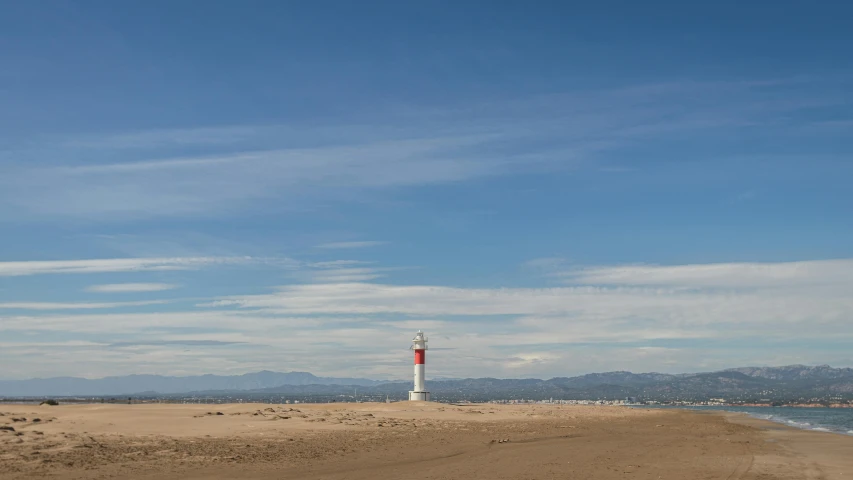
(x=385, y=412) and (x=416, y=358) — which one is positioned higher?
(x=416, y=358)

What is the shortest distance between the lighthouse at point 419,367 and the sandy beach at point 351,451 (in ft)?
137

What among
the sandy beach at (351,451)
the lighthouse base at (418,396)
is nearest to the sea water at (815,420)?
the sandy beach at (351,451)

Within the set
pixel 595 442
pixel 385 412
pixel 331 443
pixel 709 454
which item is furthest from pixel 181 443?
pixel 385 412

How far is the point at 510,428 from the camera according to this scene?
38.8 metres

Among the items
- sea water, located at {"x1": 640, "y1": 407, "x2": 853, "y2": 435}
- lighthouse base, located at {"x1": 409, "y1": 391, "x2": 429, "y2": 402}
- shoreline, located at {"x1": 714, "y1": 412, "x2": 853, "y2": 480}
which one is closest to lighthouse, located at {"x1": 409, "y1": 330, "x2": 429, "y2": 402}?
lighthouse base, located at {"x1": 409, "y1": 391, "x2": 429, "y2": 402}

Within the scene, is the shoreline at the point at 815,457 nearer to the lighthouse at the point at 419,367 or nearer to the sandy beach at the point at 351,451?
the sandy beach at the point at 351,451

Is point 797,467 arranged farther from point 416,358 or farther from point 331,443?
point 416,358

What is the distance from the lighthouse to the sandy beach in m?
41.9

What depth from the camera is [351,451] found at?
24.6 m

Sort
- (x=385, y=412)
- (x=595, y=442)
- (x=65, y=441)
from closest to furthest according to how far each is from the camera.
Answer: (x=65, y=441) < (x=595, y=442) < (x=385, y=412)

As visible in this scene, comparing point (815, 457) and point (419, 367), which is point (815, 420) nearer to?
point (419, 367)

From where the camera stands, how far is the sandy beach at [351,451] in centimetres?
1958

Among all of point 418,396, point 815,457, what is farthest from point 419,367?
point 815,457

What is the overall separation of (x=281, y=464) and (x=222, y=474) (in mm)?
2488
